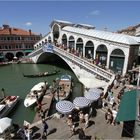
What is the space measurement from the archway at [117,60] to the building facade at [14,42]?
4181 centimetres

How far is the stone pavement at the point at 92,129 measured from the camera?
40.4 ft

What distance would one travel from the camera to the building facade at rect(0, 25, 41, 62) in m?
56.4

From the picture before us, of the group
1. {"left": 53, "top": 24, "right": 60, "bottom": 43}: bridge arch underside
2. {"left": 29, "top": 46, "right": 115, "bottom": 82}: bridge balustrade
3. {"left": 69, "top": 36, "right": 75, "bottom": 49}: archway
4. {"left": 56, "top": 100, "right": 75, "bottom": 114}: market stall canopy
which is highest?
{"left": 53, "top": 24, "right": 60, "bottom": 43}: bridge arch underside

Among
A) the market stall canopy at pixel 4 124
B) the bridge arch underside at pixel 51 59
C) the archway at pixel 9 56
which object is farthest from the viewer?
the archway at pixel 9 56

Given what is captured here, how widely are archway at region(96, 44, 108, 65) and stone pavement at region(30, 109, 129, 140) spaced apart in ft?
50.8

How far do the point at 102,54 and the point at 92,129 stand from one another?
18.1m

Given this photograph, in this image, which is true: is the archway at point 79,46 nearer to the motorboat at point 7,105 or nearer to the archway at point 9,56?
the motorboat at point 7,105

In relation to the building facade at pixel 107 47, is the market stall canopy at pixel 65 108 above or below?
below

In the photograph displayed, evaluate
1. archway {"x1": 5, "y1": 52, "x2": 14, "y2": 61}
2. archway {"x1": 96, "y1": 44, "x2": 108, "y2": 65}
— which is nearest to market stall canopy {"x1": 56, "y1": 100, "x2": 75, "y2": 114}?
archway {"x1": 96, "y1": 44, "x2": 108, "y2": 65}

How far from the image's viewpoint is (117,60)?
25.9 metres

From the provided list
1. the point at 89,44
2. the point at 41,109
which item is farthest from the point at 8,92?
the point at 89,44

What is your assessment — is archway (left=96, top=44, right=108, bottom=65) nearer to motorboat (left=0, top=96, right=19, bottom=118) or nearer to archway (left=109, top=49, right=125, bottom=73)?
archway (left=109, top=49, right=125, bottom=73)

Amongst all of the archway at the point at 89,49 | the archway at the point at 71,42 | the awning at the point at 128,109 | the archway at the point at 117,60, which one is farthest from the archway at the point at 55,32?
the awning at the point at 128,109

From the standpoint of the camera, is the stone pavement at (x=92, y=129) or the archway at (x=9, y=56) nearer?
the stone pavement at (x=92, y=129)
